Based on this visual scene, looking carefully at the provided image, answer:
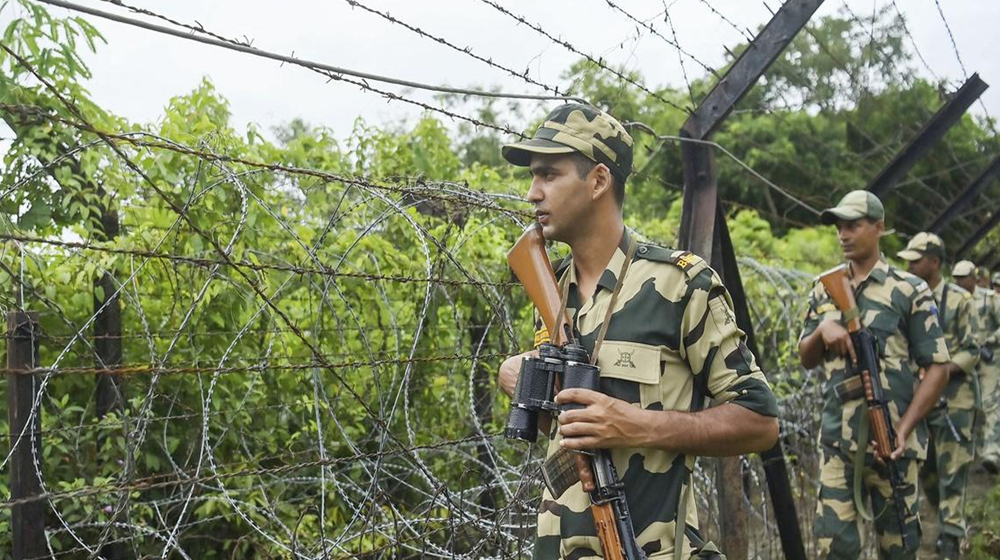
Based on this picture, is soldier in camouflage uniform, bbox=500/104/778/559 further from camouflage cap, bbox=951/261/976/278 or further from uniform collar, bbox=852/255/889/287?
camouflage cap, bbox=951/261/976/278

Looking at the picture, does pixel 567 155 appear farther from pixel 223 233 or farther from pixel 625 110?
pixel 625 110

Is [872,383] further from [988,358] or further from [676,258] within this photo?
[988,358]

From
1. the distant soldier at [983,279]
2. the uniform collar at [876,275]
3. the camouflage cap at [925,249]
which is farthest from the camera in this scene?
the distant soldier at [983,279]

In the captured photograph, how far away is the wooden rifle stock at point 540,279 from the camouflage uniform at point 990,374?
7007mm

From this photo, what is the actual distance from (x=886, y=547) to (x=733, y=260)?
1.58 metres

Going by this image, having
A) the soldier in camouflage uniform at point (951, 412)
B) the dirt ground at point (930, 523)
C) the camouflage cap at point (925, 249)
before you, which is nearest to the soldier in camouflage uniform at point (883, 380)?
the soldier in camouflage uniform at point (951, 412)

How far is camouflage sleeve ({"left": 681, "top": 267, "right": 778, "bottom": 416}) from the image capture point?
2242mm

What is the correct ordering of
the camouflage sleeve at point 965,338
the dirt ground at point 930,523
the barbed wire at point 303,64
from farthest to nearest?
the camouflage sleeve at point 965,338 → the dirt ground at point 930,523 → the barbed wire at point 303,64

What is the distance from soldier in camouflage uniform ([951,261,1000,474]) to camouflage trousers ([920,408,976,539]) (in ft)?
6.96

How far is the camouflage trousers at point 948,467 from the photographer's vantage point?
216 inches

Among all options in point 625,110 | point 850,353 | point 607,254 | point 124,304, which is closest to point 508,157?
point 607,254

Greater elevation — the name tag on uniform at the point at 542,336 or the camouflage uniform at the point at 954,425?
the camouflage uniform at the point at 954,425

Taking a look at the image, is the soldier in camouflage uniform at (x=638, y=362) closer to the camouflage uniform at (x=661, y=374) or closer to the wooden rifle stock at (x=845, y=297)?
the camouflage uniform at (x=661, y=374)

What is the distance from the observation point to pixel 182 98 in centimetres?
446
